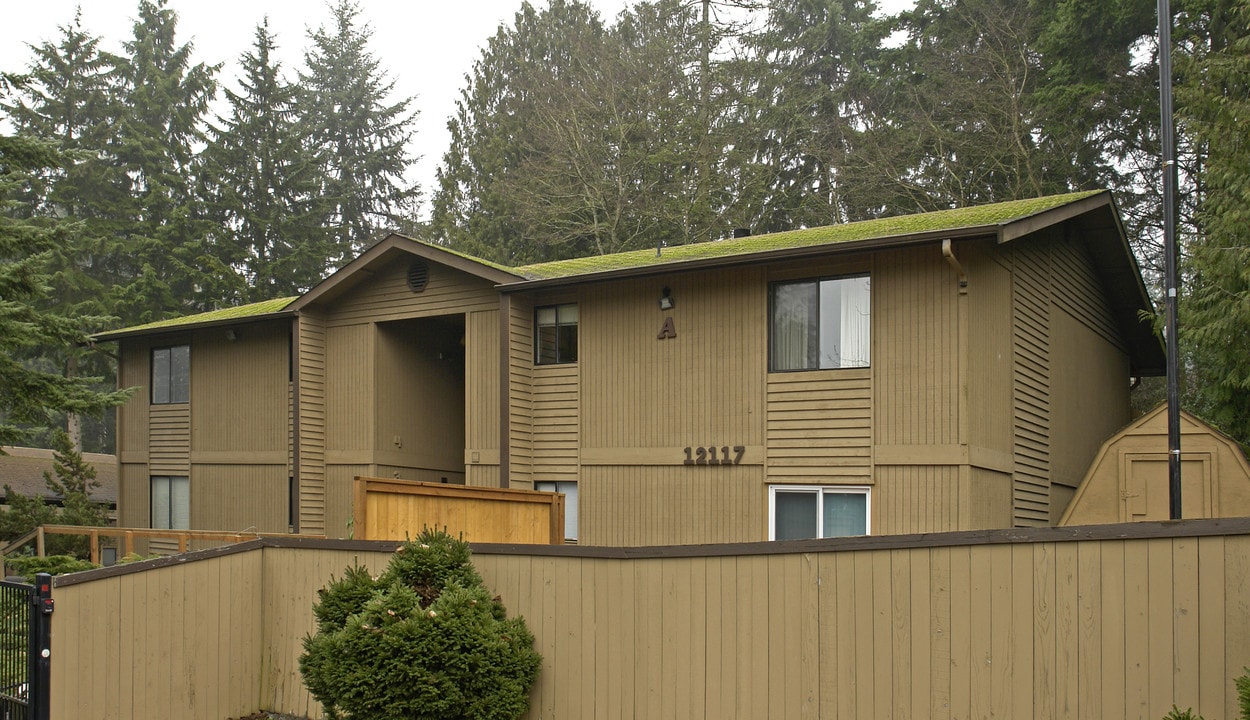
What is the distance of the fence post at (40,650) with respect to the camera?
880 centimetres

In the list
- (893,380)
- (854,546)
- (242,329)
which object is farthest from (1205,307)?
(242,329)

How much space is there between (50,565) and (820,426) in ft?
35.3

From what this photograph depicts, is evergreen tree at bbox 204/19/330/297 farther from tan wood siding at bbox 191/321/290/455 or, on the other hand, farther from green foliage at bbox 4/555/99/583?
green foliage at bbox 4/555/99/583

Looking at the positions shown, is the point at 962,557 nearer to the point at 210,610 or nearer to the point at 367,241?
the point at 210,610

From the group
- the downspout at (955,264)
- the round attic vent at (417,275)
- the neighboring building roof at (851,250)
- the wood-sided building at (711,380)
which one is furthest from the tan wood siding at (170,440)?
the downspout at (955,264)

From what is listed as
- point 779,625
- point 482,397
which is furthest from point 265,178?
point 779,625

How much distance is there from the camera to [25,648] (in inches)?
360

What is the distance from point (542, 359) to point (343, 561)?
21.4 feet

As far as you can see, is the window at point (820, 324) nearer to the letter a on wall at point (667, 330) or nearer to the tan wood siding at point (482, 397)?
the letter a on wall at point (667, 330)

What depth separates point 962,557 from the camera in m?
7.02

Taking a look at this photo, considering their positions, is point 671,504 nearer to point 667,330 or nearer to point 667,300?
point 667,330

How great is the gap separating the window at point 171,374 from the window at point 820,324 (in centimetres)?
1253

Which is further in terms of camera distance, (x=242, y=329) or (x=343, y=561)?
(x=242, y=329)

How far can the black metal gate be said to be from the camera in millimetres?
8812
